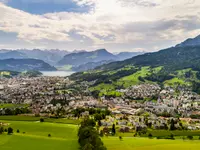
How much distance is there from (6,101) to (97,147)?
157290 mm

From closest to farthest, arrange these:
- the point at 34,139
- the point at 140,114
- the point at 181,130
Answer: the point at 34,139, the point at 181,130, the point at 140,114

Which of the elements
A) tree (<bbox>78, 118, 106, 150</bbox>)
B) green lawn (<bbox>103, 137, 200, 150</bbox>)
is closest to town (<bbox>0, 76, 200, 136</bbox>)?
green lawn (<bbox>103, 137, 200, 150</bbox>)

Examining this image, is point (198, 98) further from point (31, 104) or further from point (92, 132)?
point (92, 132)

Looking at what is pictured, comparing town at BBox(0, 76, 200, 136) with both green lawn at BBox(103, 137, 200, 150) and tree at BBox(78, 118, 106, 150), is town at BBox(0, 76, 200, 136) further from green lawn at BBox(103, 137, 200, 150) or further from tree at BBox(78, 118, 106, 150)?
tree at BBox(78, 118, 106, 150)

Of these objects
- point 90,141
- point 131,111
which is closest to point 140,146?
point 90,141

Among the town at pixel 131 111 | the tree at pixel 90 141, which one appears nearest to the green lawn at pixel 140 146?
the tree at pixel 90 141

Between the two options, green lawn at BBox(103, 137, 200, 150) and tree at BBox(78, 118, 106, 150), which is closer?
tree at BBox(78, 118, 106, 150)

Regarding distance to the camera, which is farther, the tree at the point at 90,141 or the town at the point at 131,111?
the town at the point at 131,111

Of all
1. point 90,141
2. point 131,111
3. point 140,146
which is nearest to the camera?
point 90,141

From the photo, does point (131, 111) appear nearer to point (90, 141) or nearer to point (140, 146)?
point (140, 146)

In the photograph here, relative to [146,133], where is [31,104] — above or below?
above

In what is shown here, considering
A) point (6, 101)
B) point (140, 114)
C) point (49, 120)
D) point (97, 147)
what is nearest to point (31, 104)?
point (6, 101)

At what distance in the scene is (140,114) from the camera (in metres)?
143

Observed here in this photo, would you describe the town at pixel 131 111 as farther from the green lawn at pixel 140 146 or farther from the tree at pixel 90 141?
the tree at pixel 90 141
